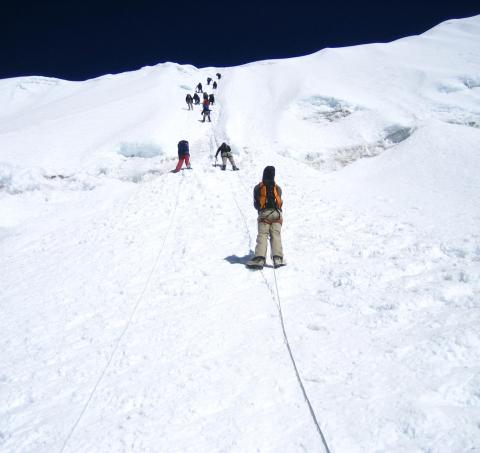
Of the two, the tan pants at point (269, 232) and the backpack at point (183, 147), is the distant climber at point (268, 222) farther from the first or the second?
the backpack at point (183, 147)

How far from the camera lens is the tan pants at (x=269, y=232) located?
20.5ft

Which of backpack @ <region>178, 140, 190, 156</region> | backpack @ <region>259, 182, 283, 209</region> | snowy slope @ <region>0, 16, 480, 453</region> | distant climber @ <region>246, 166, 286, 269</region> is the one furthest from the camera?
backpack @ <region>178, 140, 190, 156</region>

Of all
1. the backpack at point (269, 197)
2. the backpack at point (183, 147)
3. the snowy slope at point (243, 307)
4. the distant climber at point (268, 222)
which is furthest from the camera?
the backpack at point (183, 147)

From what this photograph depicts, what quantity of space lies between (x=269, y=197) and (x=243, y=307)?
2280mm

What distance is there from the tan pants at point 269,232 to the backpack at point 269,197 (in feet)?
0.30

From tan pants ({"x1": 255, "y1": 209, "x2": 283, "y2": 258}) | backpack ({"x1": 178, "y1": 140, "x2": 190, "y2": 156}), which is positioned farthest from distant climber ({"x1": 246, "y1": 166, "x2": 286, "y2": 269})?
backpack ({"x1": 178, "y1": 140, "x2": 190, "y2": 156})

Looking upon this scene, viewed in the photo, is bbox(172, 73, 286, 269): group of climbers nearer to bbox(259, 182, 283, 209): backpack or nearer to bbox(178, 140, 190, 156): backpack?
bbox(259, 182, 283, 209): backpack

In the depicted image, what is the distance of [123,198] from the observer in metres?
12.8

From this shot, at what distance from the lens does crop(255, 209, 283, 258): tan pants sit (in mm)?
6238

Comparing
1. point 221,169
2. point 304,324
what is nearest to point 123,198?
point 221,169

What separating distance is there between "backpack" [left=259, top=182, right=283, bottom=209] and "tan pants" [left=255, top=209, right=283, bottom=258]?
3.6 inches

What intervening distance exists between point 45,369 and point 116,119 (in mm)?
22591

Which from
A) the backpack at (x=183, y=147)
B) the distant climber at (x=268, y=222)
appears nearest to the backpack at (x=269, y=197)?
the distant climber at (x=268, y=222)

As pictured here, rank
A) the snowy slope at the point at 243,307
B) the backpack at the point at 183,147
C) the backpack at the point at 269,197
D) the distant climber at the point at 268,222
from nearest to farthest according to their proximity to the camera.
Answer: the snowy slope at the point at 243,307, the distant climber at the point at 268,222, the backpack at the point at 269,197, the backpack at the point at 183,147
